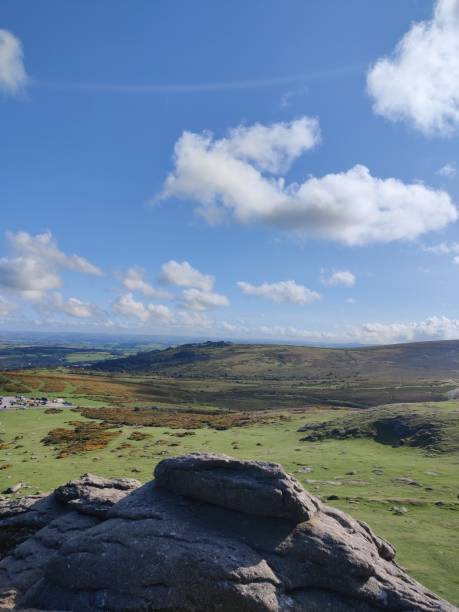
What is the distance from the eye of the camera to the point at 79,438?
2383 inches

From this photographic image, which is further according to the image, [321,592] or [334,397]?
[334,397]

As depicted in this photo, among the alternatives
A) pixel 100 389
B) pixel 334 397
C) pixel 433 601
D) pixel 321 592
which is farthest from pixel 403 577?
pixel 334 397

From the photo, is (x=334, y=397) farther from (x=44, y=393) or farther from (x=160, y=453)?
(x=160, y=453)

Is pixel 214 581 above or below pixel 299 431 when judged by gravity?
above

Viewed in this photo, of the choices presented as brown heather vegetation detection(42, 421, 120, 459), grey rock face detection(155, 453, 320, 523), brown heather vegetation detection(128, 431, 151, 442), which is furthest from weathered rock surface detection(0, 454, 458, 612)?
brown heather vegetation detection(128, 431, 151, 442)

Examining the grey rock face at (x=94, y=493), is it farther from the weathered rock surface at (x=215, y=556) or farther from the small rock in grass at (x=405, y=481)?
the small rock in grass at (x=405, y=481)

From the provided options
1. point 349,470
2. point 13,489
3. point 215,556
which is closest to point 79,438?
point 13,489

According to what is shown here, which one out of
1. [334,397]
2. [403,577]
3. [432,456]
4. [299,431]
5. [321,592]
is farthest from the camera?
[334,397]

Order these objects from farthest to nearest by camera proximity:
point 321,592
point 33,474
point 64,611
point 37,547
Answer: point 33,474 < point 37,547 < point 321,592 < point 64,611

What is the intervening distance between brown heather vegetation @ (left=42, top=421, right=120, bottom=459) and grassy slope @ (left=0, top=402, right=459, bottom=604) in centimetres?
144

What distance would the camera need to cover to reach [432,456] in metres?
46.1

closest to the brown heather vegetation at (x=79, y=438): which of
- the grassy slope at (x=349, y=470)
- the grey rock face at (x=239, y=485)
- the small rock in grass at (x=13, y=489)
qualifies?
the grassy slope at (x=349, y=470)

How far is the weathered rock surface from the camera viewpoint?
1531cm

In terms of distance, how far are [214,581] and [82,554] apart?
5421mm
